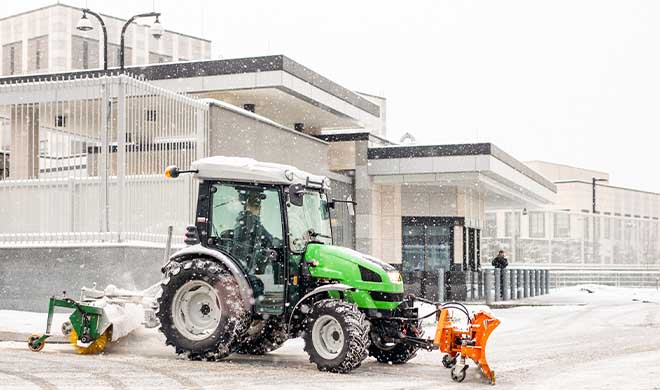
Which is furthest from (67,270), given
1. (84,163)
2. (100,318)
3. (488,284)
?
(488,284)

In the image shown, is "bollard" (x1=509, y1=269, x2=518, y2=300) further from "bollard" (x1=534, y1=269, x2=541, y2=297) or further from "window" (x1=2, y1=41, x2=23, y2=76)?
"window" (x1=2, y1=41, x2=23, y2=76)

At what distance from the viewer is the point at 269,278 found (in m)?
11.6

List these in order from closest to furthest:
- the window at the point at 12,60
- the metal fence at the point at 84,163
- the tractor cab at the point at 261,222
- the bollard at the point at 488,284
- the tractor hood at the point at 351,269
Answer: the tractor hood at the point at 351,269, the tractor cab at the point at 261,222, the metal fence at the point at 84,163, the bollard at the point at 488,284, the window at the point at 12,60

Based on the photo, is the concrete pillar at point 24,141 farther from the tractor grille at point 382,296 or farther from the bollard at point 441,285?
the bollard at point 441,285

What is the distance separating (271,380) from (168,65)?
18309 mm

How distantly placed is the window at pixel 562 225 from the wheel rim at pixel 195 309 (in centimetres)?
5812

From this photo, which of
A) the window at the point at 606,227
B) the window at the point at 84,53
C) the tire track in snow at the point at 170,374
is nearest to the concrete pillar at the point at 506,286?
the tire track in snow at the point at 170,374

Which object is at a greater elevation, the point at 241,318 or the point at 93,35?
the point at 93,35

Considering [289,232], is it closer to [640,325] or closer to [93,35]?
[640,325]

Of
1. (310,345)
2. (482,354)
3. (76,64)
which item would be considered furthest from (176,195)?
(76,64)

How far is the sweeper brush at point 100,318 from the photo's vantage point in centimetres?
1194

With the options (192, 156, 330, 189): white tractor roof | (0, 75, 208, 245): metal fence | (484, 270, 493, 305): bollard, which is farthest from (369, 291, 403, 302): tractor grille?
(484, 270, 493, 305): bollard

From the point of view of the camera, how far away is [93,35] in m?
71.4

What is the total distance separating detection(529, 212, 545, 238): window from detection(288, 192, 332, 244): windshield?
56.5 meters
